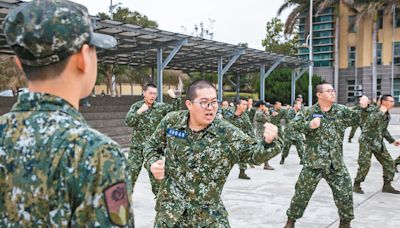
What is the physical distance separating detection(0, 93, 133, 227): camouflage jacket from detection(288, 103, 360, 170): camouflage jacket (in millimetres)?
4293

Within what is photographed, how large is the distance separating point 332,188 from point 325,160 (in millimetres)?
336

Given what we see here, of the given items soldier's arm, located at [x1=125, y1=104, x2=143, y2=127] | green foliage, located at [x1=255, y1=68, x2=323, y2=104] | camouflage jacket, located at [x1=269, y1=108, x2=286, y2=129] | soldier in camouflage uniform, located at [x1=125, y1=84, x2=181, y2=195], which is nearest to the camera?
soldier's arm, located at [x1=125, y1=104, x2=143, y2=127]

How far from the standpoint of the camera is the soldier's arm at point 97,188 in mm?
1262

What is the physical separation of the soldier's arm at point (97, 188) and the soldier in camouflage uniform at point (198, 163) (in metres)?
1.76

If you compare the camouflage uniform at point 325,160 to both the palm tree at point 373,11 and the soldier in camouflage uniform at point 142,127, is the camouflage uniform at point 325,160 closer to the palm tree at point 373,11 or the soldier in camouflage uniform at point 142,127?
the soldier in camouflage uniform at point 142,127

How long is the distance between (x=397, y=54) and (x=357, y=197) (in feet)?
118

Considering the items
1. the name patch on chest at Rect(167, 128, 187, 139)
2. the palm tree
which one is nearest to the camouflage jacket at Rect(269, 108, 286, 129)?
the name patch on chest at Rect(167, 128, 187, 139)

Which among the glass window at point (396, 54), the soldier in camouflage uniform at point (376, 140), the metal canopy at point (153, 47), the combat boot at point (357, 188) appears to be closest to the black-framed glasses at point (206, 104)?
the soldier in camouflage uniform at point (376, 140)

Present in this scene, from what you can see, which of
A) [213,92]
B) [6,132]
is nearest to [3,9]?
[213,92]

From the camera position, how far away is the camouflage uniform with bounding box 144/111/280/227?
3.18 meters

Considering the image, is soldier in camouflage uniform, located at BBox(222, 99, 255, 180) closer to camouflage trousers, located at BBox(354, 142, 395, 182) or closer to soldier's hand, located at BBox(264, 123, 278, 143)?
camouflage trousers, located at BBox(354, 142, 395, 182)

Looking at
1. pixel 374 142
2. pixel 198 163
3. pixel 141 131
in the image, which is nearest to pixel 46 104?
pixel 198 163

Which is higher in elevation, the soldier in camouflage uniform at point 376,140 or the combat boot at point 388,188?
the soldier in camouflage uniform at point 376,140

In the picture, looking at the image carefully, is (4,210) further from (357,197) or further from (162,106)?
(357,197)
